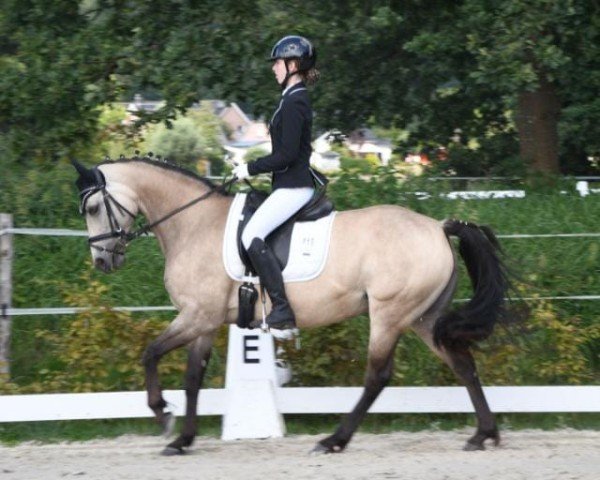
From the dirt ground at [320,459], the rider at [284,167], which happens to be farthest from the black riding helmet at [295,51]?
the dirt ground at [320,459]

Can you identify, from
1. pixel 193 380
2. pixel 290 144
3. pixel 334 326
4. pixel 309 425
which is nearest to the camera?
pixel 290 144

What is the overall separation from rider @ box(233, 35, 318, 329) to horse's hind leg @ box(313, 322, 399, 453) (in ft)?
1.78

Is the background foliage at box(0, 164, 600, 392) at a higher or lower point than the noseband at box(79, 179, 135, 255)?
lower

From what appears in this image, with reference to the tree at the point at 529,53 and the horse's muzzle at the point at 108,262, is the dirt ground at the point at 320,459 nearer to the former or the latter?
the horse's muzzle at the point at 108,262

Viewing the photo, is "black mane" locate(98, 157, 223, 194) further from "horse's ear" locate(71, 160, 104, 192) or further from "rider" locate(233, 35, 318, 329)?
"rider" locate(233, 35, 318, 329)

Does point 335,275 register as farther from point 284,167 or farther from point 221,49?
point 221,49

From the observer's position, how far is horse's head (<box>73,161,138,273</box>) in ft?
24.1

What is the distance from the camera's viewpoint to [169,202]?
752cm

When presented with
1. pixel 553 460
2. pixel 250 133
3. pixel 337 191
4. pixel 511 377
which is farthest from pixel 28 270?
pixel 250 133

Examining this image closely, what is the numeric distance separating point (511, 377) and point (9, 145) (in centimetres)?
592

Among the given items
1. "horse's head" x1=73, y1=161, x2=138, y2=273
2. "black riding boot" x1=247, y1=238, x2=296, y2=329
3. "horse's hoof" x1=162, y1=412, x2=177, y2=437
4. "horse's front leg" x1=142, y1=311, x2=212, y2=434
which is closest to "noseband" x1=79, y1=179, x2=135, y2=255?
"horse's head" x1=73, y1=161, x2=138, y2=273

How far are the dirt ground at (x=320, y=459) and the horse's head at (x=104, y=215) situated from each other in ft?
4.03

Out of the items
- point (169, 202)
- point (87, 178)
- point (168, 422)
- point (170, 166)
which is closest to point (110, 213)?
point (87, 178)

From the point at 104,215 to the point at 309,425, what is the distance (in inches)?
90.1
